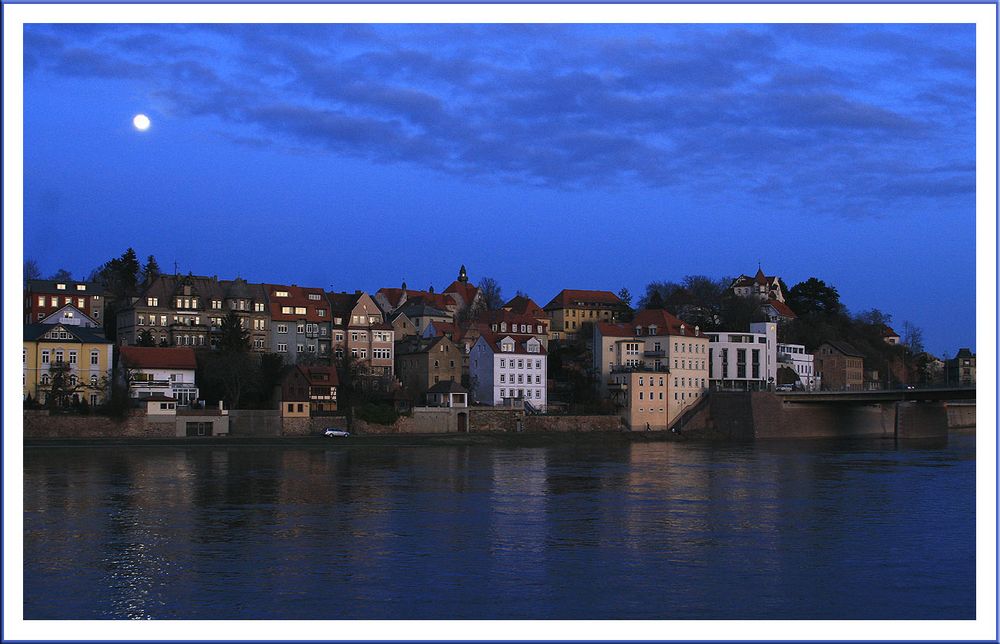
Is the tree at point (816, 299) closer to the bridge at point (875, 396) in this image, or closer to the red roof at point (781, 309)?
the red roof at point (781, 309)

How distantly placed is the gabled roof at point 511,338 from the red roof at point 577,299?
86.9 feet

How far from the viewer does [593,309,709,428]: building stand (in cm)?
7225

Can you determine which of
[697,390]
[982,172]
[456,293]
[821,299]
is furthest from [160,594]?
[821,299]

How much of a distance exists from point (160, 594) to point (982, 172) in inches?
570

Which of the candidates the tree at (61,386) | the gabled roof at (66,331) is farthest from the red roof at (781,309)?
the tree at (61,386)

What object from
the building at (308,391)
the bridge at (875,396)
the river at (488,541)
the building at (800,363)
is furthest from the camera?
the building at (800,363)

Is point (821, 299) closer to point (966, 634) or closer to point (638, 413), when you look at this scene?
point (638, 413)

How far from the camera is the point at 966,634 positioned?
40.1ft

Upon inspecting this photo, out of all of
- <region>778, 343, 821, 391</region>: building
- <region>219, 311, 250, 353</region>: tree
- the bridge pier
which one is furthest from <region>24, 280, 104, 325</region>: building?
the bridge pier

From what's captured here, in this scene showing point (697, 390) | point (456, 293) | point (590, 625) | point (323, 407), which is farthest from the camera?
point (456, 293)

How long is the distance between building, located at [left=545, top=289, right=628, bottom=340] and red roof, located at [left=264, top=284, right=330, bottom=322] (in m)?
27.5

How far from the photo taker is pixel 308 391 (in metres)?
58.7

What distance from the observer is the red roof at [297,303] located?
234ft

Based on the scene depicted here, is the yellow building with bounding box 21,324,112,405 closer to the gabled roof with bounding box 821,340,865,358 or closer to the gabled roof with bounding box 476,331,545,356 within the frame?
the gabled roof with bounding box 476,331,545,356
